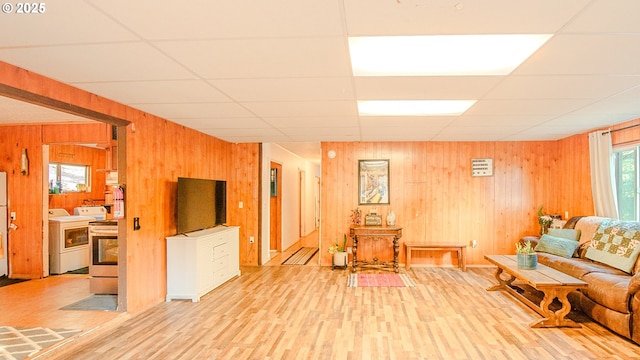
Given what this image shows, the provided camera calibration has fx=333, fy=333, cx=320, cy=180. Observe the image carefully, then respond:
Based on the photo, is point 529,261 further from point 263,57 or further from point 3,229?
point 3,229

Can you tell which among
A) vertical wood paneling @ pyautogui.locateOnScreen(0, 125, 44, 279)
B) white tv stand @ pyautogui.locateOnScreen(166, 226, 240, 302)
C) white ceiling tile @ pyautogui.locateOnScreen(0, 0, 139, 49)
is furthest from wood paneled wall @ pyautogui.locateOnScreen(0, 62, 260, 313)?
white ceiling tile @ pyautogui.locateOnScreen(0, 0, 139, 49)

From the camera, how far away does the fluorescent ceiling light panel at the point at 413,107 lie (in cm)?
360

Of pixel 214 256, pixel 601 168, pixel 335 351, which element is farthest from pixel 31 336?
pixel 601 168

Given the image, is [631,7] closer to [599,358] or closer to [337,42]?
[337,42]

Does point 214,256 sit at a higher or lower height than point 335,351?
higher

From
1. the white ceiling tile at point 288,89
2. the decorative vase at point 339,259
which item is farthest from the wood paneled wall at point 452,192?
the white ceiling tile at point 288,89

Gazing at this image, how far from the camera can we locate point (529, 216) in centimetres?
596

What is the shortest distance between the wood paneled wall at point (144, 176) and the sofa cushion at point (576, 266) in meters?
4.61

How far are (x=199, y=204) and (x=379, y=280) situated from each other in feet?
9.53

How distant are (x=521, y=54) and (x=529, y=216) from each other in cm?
460

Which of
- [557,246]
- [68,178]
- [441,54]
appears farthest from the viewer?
[68,178]

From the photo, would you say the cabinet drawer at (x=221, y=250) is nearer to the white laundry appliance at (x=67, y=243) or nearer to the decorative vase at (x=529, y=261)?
the white laundry appliance at (x=67, y=243)

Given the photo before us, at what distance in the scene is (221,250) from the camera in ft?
15.9

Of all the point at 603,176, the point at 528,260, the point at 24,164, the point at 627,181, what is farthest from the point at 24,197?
the point at 627,181
